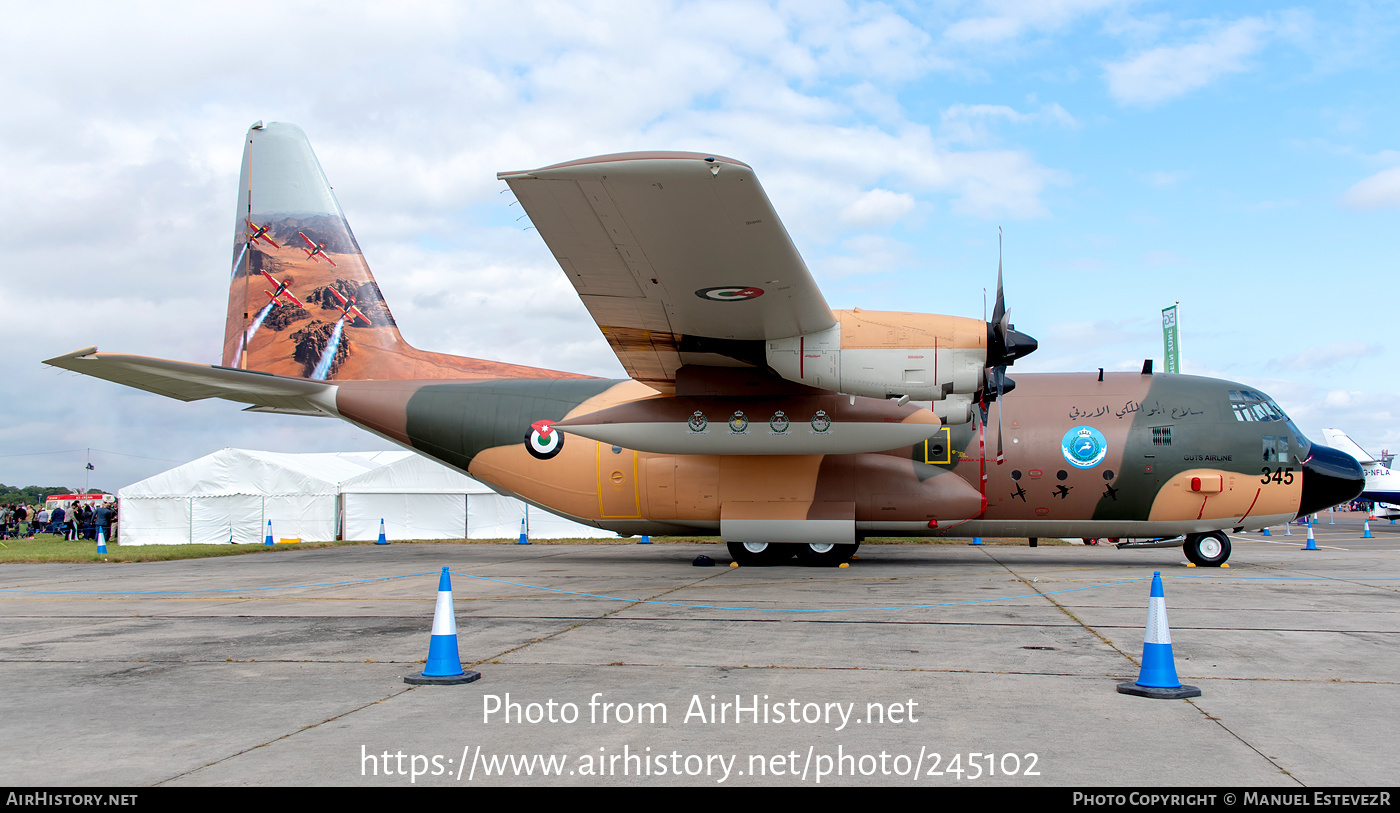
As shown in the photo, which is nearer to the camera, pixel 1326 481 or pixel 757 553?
pixel 1326 481

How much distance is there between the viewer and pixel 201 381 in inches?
564

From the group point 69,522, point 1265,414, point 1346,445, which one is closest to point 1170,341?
point 1346,445

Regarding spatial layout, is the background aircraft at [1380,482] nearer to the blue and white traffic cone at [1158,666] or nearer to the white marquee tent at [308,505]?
the white marquee tent at [308,505]

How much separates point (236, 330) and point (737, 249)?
12.9 metres

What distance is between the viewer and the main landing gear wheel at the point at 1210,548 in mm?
14422

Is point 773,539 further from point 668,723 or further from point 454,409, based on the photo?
point 668,723

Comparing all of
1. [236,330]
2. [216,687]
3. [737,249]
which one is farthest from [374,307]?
[216,687]

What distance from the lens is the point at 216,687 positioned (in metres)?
5.55

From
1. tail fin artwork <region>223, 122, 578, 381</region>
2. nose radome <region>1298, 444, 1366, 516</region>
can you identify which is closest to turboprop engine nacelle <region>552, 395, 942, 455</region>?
tail fin artwork <region>223, 122, 578, 381</region>

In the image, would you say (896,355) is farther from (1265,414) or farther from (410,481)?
(410,481)

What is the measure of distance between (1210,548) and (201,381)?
17375 mm

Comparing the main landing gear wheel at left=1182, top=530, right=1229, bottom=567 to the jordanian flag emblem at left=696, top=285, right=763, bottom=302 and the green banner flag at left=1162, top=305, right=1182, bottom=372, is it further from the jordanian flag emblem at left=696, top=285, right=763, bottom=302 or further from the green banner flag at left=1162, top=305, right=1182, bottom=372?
the green banner flag at left=1162, top=305, right=1182, bottom=372

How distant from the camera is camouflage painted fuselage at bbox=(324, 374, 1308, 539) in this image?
13.9 meters

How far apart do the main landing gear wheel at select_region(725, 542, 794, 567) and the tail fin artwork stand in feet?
A: 17.1
